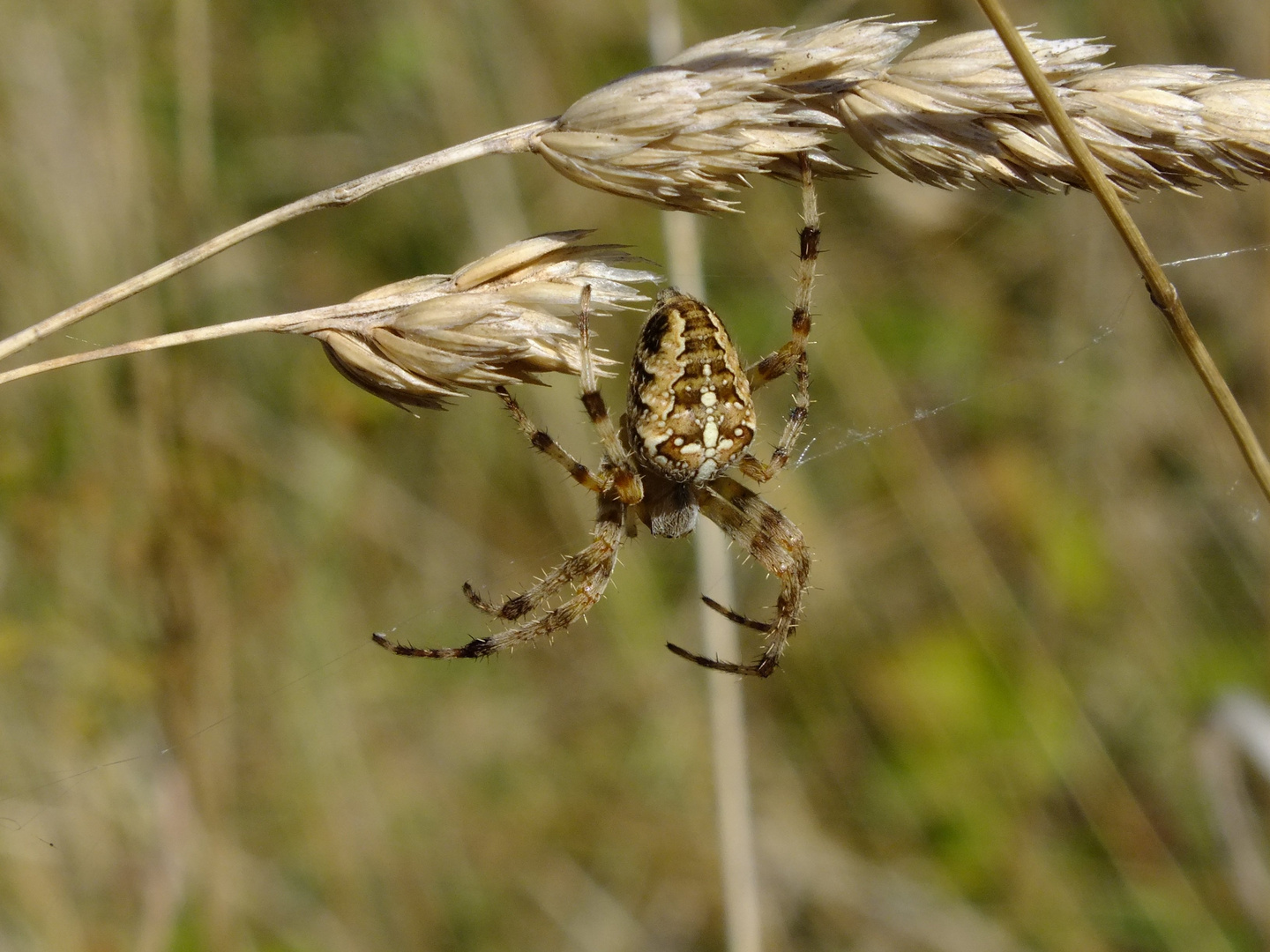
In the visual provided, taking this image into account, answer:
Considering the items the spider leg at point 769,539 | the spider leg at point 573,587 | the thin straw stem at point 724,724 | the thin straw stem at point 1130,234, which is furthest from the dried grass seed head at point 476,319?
the spider leg at point 769,539

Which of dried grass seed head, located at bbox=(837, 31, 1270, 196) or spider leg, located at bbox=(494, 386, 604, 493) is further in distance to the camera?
spider leg, located at bbox=(494, 386, 604, 493)

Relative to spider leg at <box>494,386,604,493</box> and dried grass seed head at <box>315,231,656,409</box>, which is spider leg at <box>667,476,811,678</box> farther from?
dried grass seed head at <box>315,231,656,409</box>

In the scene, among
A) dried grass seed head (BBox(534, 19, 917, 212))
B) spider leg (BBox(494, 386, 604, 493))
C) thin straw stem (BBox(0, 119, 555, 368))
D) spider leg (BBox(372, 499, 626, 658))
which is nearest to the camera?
thin straw stem (BBox(0, 119, 555, 368))

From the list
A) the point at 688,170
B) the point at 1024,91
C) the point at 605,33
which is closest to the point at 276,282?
the point at 605,33

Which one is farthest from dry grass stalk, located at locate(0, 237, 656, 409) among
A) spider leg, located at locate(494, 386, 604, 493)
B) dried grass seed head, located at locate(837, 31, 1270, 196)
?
dried grass seed head, located at locate(837, 31, 1270, 196)

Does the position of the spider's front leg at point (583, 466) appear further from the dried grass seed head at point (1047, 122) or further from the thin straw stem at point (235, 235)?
the dried grass seed head at point (1047, 122)

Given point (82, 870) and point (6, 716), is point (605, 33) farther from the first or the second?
point (82, 870)

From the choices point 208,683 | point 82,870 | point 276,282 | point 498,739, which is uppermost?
point 276,282
